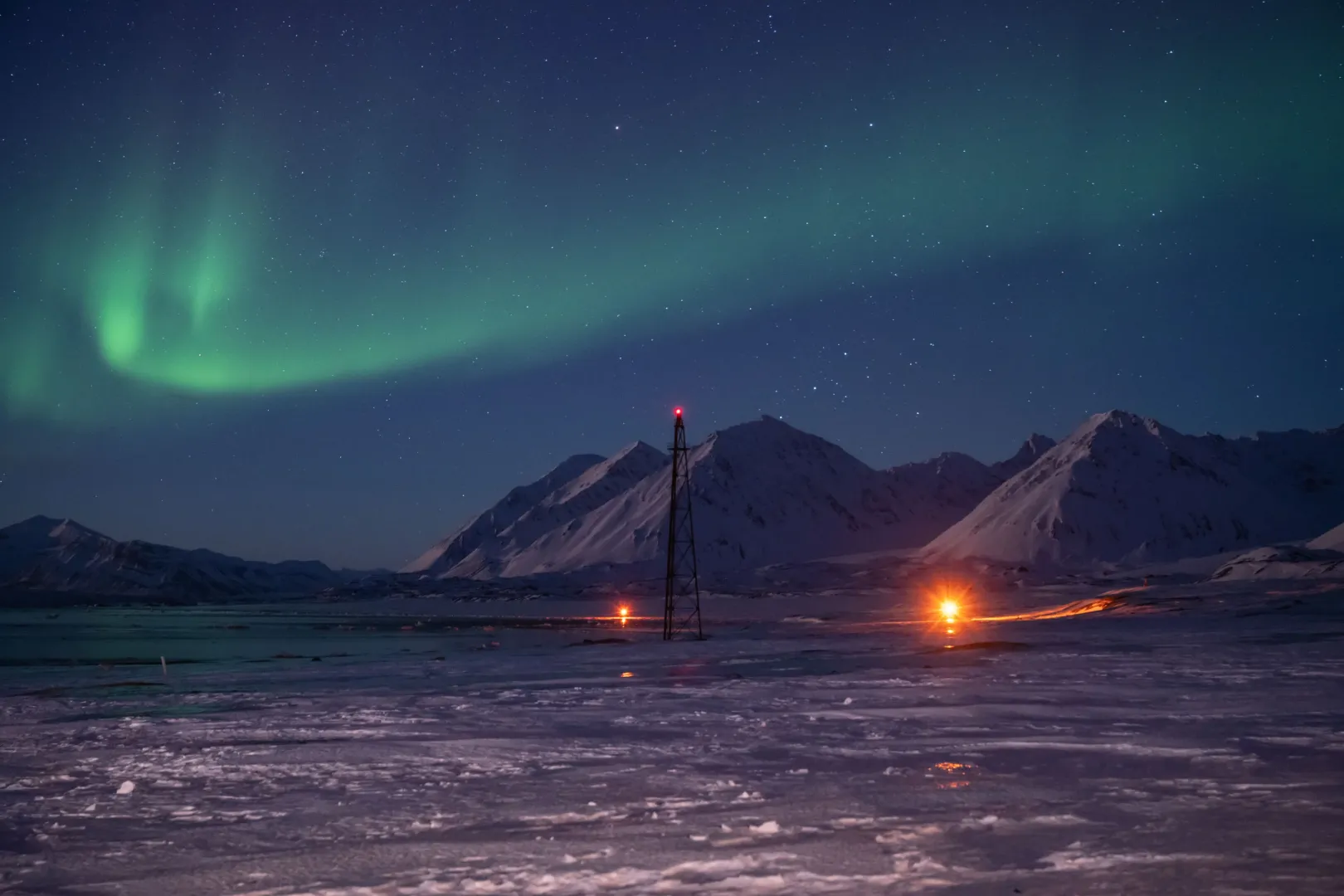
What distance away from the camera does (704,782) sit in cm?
1099

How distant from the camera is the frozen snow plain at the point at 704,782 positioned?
7590 millimetres

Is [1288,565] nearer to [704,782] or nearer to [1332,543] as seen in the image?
[1332,543]

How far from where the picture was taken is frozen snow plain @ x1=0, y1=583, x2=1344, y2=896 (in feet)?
24.9

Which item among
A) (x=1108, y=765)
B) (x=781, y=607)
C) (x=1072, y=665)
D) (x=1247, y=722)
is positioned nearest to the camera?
(x=1108, y=765)

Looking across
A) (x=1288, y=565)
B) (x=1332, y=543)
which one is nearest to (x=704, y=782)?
(x=1288, y=565)

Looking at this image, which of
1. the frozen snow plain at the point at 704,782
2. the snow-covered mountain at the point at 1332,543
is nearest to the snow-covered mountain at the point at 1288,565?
the snow-covered mountain at the point at 1332,543

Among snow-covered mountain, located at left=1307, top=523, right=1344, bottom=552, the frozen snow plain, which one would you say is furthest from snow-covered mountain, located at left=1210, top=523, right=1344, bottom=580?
the frozen snow plain

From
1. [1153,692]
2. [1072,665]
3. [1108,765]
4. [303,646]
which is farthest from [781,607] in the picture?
[1108,765]

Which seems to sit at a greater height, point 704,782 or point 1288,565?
point 704,782

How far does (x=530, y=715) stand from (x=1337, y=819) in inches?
492

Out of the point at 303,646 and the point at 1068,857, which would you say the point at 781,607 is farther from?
the point at 1068,857

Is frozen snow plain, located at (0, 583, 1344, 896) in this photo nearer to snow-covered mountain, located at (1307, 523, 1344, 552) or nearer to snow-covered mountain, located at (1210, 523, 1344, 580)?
snow-covered mountain, located at (1210, 523, 1344, 580)

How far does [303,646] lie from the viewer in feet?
164

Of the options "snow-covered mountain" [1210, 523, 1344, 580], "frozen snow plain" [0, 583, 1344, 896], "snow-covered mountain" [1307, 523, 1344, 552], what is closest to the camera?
"frozen snow plain" [0, 583, 1344, 896]
